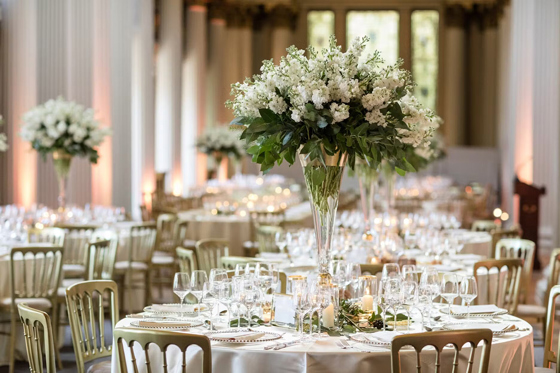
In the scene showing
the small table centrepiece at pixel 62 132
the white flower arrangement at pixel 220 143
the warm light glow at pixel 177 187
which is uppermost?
the white flower arrangement at pixel 220 143

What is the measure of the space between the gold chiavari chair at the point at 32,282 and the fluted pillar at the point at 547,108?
346 inches

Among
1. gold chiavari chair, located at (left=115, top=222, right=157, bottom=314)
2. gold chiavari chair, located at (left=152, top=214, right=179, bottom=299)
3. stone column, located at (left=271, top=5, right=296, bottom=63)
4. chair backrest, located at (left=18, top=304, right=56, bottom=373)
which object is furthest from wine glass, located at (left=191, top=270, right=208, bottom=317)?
stone column, located at (left=271, top=5, right=296, bottom=63)

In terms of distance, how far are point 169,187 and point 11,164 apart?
865 cm

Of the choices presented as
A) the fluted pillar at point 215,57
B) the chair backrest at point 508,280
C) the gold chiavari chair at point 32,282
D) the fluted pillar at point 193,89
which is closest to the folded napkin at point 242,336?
the chair backrest at point 508,280

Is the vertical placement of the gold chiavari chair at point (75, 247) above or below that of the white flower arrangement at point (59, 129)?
below

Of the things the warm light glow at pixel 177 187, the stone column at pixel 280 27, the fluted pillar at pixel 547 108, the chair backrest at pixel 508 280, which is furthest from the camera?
the stone column at pixel 280 27

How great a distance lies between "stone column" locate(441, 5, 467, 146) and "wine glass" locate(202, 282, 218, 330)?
20279 mm

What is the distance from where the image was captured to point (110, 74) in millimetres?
12203

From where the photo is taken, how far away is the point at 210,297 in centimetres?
403

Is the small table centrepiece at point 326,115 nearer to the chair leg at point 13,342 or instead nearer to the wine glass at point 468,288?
the wine glass at point 468,288

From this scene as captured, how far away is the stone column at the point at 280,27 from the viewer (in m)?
23.9

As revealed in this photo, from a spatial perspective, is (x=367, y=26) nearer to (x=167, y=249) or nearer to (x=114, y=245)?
(x=167, y=249)

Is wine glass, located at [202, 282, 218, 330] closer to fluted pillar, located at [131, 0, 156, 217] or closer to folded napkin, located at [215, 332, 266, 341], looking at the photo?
folded napkin, located at [215, 332, 266, 341]

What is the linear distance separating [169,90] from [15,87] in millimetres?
8373
